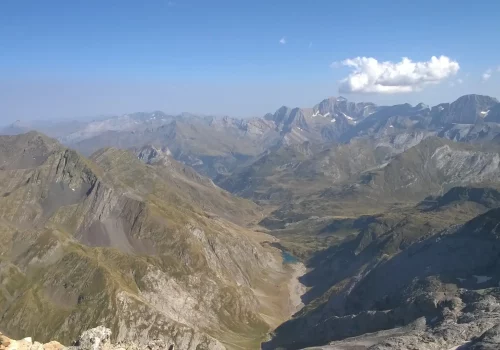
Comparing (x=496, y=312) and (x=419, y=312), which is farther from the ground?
(x=496, y=312)

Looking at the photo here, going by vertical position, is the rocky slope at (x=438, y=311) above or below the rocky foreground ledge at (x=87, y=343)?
below

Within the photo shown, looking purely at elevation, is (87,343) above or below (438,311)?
above

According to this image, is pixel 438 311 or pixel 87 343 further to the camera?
pixel 438 311

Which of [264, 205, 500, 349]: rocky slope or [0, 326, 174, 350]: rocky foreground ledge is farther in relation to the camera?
[264, 205, 500, 349]: rocky slope

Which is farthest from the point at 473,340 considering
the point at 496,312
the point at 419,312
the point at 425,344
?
the point at 419,312

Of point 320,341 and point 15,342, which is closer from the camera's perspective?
point 15,342

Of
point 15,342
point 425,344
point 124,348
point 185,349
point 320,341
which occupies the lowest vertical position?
point 185,349

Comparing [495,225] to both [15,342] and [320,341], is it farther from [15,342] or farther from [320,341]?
[15,342]

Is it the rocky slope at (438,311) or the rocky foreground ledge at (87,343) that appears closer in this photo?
the rocky foreground ledge at (87,343)

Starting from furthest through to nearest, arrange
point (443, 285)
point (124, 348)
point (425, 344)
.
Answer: point (443, 285) < point (425, 344) < point (124, 348)

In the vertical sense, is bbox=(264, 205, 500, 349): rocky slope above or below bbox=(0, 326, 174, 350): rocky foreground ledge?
below


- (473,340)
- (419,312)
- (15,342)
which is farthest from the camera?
(419,312)
